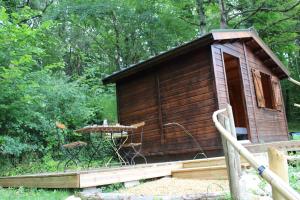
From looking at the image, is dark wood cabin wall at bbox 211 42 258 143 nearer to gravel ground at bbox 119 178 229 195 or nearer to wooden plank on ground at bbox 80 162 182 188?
wooden plank on ground at bbox 80 162 182 188

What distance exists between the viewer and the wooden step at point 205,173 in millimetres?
4844

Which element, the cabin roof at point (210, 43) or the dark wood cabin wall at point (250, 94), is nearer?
the cabin roof at point (210, 43)

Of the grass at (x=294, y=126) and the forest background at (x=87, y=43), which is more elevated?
the forest background at (x=87, y=43)

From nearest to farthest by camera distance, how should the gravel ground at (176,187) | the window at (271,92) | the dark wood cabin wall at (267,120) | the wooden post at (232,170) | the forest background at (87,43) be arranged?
the wooden post at (232,170), the gravel ground at (176,187), the forest background at (87,43), the dark wood cabin wall at (267,120), the window at (271,92)

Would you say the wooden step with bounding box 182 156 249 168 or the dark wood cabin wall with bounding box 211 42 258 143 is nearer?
the wooden step with bounding box 182 156 249 168

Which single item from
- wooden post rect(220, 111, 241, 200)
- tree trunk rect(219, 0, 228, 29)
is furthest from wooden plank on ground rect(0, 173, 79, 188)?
tree trunk rect(219, 0, 228, 29)

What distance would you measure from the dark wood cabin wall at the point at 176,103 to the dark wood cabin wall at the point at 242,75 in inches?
5.8

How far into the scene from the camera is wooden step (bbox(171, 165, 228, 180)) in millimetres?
4844

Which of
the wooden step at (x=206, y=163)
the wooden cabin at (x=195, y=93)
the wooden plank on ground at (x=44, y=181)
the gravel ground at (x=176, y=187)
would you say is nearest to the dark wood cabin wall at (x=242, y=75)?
the wooden cabin at (x=195, y=93)

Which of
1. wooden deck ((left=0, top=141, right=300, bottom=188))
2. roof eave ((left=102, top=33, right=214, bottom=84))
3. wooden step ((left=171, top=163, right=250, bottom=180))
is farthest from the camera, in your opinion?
roof eave ((left=102, top=33, right=214, bottom=84))

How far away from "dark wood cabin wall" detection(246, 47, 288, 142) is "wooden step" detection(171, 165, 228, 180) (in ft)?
11.0

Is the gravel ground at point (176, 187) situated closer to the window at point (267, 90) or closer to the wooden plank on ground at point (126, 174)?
the wooden plank on ground at point (126, 174)

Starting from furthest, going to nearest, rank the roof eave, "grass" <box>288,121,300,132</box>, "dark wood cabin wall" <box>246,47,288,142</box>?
"grass" <box>288,121,300,132</box>, "dark wood cabin wall" <box>246,47,288,142</box>, the roof eave

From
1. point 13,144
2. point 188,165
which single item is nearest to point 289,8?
point 188,165
